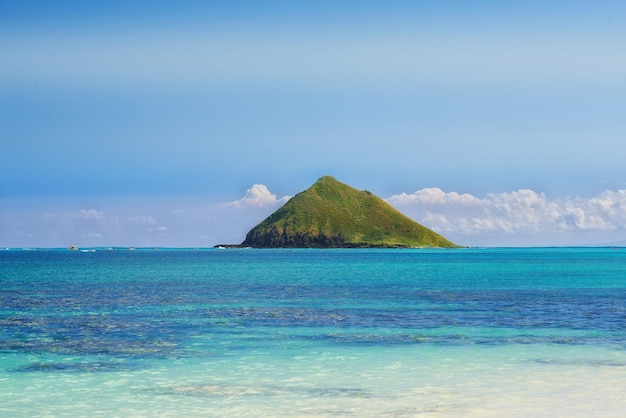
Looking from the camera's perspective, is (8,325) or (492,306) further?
(492,306)

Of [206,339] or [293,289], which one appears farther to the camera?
[293,289]

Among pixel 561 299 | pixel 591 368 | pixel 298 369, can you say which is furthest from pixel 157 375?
pixel 561 299

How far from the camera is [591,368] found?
85.1 ft

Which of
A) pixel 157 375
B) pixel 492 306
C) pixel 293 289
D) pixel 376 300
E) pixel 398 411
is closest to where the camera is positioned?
pixel 398 411

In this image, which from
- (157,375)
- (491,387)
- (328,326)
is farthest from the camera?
(328,326)

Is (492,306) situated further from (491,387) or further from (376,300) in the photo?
(491,387)

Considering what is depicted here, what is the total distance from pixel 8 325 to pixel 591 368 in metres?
30.5

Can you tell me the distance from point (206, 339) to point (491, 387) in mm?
15484

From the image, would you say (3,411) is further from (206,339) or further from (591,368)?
(591,368)

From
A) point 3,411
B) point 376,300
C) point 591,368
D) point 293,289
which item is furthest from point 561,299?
point 3,411

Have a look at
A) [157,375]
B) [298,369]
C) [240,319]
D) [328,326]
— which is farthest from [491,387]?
[240,319]

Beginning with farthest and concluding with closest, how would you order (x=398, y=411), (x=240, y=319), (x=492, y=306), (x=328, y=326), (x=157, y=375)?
(x=492, y=306), (x=240, y=319), (x=328, y=326), (x=157, y=375), (x=398, y=411)

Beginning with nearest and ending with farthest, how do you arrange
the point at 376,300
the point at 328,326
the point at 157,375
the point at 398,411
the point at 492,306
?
the point at 398,411 → the point at 157,375 → the point at 328,326 → the point at 492,306 → the point at 376,300

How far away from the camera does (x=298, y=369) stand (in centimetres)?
2611
